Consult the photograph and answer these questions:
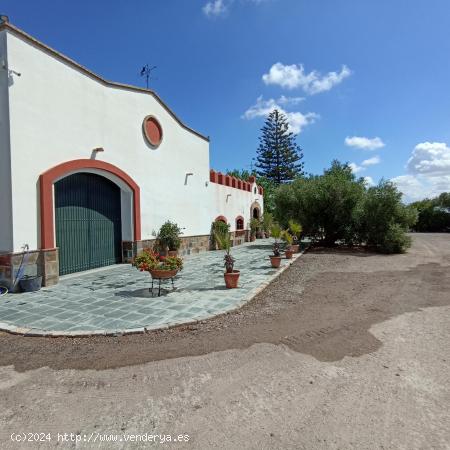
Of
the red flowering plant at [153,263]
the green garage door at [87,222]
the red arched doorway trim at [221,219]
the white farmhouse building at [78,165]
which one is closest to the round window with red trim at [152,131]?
the white farmhouse building at [78,165]

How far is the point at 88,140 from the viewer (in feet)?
28.1

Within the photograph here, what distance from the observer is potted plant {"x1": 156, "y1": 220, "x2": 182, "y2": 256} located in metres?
11.5

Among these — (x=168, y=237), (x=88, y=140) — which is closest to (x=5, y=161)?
(x=88, y=140)

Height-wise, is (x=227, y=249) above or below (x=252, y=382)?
above

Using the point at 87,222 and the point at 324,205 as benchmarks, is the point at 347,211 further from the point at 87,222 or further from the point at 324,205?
the point at 87,222

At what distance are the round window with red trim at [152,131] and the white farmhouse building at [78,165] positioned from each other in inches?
1.6

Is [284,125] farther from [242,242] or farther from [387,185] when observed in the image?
[387,185]

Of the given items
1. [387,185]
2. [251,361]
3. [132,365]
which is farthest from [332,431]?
[387,185]

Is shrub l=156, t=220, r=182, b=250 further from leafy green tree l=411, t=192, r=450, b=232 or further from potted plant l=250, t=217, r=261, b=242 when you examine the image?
leafy green tree l=411, t=192, r=450, b=232

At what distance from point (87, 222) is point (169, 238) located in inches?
130

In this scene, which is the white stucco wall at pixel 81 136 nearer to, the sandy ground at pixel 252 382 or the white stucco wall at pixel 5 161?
the white stucco wall at pixel 5 161

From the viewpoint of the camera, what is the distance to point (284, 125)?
38719 millimetres

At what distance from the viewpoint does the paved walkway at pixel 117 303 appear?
456 centimetres

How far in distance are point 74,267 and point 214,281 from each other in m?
4.32
